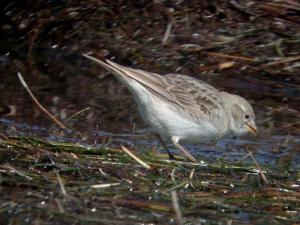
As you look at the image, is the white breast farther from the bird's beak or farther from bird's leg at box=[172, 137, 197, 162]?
the bird's beak

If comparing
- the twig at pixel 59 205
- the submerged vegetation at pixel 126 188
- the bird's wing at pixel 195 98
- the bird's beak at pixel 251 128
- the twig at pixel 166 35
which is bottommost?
the twig at pixel 166 35

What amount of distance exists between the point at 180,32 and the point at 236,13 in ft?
2.44

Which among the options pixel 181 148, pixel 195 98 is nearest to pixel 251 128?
pixel 195 98

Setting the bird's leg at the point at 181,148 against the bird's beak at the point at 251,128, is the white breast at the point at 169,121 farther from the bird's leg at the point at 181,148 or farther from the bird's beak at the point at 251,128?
the bird's beak at the point at 251,128

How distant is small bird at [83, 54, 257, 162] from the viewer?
8.55m

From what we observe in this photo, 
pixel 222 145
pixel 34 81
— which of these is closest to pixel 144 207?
pixel 222 145

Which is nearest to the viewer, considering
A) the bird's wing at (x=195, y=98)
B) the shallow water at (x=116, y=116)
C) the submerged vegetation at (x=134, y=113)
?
the submerged vegetation at (x=134, y=113)

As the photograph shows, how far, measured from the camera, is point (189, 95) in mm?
9125

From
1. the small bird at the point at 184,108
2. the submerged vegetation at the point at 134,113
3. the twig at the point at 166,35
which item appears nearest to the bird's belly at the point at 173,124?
the small bird at the point at 184,108

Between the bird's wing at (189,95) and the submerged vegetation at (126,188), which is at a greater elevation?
the submerged vegetation at (126,188)

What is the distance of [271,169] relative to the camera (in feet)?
26.9

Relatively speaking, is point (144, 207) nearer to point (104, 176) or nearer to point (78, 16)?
point (104, 176)

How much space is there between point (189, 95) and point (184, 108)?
176 millimetres

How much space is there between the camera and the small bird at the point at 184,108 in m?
8.55
